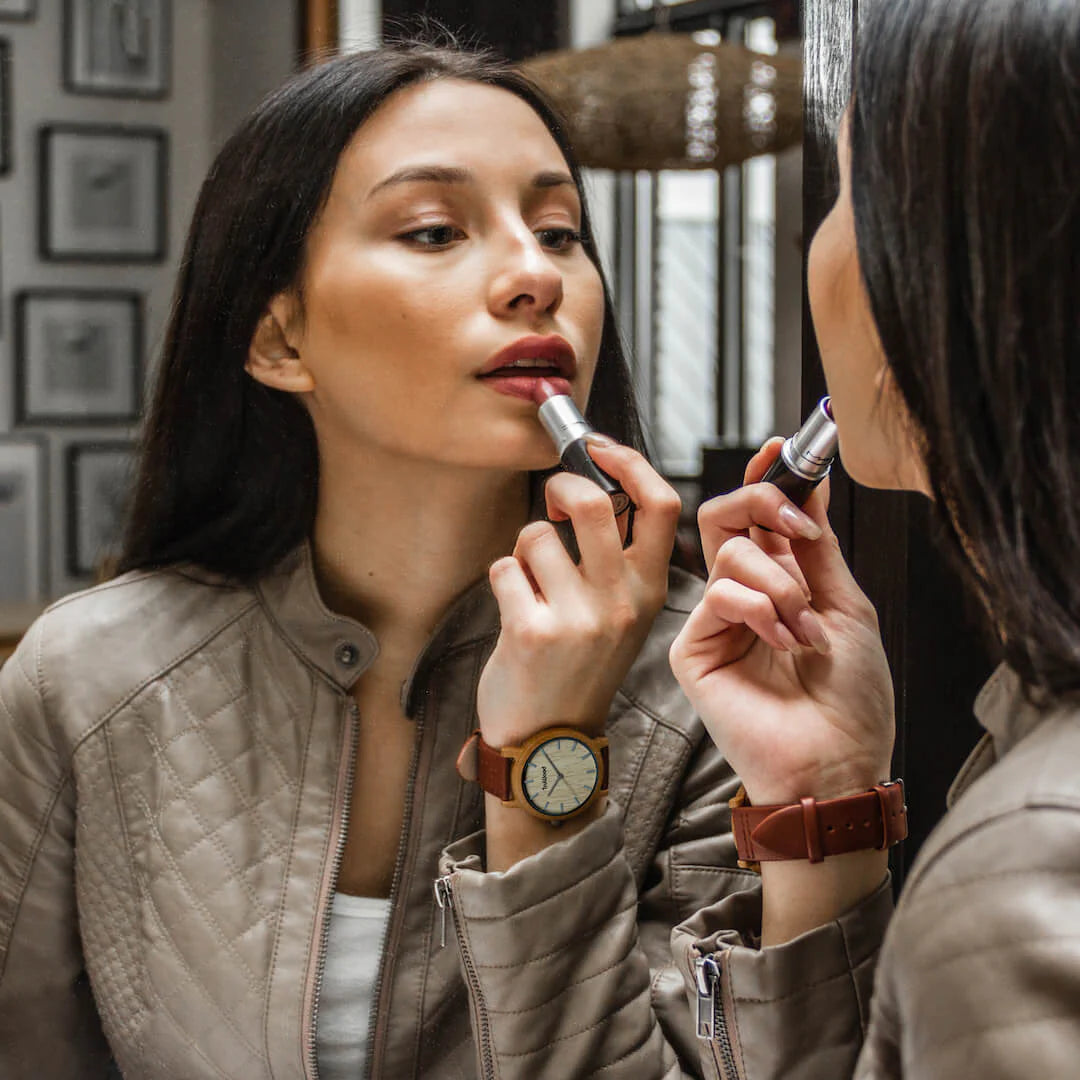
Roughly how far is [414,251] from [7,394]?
0.77 feet

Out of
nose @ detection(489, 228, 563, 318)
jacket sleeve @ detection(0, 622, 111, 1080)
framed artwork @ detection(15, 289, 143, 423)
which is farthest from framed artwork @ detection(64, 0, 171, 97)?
jacket sleeve @ detection(0, 622, 111, 1080)

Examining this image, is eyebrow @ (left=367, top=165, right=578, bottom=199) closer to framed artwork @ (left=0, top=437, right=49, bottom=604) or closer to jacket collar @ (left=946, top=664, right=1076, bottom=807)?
framed artwork @ (left=0, top=437, right=49, bottom=604)

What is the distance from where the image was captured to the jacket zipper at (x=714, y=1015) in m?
0.60

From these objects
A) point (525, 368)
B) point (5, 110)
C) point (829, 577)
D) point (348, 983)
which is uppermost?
point (5, 110)

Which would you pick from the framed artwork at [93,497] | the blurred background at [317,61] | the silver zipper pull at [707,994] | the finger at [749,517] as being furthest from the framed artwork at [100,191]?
the silver zipper pull at [707,994]

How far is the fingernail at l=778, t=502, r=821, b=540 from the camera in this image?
639mm

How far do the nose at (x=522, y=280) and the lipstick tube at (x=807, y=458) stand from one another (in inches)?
5.3

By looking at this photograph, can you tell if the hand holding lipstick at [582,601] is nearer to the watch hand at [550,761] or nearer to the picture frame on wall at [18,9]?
the watch hand at [550,761]

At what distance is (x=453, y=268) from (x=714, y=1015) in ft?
1.20

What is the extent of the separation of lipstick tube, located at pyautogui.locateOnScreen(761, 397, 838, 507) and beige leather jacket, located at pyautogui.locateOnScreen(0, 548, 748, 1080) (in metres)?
0.11

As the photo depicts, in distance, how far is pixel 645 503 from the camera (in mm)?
659

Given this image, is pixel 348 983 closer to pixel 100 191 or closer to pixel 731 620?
pixel 731 620

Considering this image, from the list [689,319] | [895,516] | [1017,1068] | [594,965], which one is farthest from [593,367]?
[1017,1068]

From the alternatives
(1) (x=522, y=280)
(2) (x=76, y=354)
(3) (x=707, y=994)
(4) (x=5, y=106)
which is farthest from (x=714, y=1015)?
(4) (x=5, y=106)
